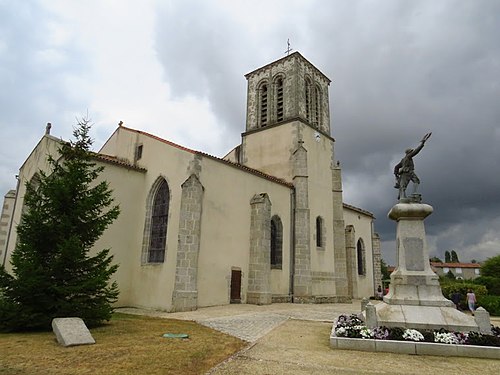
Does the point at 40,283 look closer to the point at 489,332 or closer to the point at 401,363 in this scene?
the point at 401,363

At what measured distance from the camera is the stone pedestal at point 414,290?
8.07 m

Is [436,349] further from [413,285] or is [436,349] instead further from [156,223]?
[156,223]

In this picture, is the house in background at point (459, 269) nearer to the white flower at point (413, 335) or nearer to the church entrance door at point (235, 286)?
the church entrance door at point (235, 286)

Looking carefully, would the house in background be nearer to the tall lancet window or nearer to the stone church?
the stone church

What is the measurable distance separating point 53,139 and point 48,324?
11.0 metres

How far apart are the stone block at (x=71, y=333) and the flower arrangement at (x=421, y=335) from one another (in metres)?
5.57

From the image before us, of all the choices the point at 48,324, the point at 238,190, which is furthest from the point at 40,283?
the point at 238,190

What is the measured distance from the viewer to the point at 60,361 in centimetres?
582

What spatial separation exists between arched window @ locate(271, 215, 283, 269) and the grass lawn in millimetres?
9982

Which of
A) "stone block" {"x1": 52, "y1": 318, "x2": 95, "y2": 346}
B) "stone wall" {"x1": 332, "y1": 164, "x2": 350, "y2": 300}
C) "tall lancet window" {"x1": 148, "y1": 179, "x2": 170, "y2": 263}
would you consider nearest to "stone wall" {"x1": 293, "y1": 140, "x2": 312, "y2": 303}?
"stone wall" {"x1": 332, "y1": 164, "x2": 350, "y2": 300}

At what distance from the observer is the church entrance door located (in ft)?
51.8

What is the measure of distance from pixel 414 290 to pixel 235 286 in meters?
8.96

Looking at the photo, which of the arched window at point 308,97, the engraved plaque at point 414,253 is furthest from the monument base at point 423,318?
the arched window at point 308,97

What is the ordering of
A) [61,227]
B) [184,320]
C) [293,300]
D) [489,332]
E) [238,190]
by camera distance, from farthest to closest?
[293,300] < [238,190] < [184,320] < [61,227] < [489,332]
